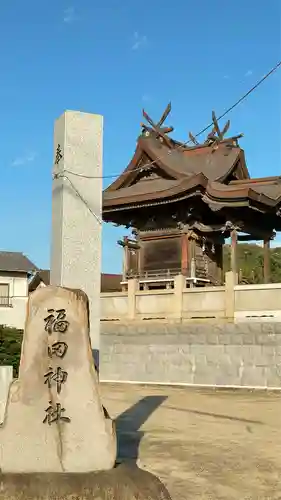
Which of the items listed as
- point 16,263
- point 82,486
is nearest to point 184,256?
point 82,486

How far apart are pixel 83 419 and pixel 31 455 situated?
1.82 ft

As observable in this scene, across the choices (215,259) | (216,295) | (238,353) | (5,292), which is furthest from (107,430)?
(5,292)

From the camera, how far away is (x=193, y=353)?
14.7 meters

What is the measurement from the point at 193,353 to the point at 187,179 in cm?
659

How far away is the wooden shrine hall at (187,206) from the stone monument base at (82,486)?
566 inches

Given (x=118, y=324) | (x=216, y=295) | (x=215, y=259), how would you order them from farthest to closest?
(x=215, y=259)
(x=118, y=324)
(x=216, y=295)

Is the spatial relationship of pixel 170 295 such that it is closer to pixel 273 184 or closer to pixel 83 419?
pixel 273 184

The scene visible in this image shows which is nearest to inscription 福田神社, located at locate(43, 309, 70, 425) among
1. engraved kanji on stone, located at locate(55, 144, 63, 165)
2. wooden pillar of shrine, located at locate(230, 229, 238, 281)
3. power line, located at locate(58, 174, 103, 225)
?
power line, located at locate(58, 174, 103, 225)

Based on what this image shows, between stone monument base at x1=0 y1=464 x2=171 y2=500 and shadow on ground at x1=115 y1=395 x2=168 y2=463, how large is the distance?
0.95 metres

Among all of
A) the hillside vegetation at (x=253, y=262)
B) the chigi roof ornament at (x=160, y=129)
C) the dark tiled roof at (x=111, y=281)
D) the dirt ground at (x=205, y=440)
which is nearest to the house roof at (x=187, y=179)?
the chigi roof ornament at (x=160, y=129)

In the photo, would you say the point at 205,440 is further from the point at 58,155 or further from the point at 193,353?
the point at 193,353

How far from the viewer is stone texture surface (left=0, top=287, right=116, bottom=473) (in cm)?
527

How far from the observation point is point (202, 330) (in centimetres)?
1452

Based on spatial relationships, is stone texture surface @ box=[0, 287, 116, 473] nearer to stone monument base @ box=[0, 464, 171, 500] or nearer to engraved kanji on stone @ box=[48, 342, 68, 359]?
engraved kanji on stone @ box=[48, 342, 68, 359]
